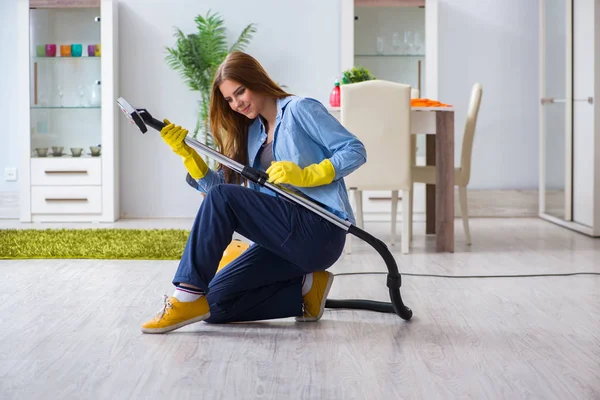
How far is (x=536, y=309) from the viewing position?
9.27 ft

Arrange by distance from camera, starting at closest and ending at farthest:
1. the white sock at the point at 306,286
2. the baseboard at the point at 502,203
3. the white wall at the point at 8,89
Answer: the white sock at the point at 306,286
the white wall at the point at 8,89
the baseboard at the point at 502,203

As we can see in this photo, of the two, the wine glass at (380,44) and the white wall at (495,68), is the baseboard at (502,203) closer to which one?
the white wall at (495,68)

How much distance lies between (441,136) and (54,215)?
2.80 m

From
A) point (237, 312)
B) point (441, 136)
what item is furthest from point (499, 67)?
point (237, 312)

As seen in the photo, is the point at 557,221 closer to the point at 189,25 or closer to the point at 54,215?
the point at 189,25

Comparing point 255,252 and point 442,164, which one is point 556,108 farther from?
point 255,252

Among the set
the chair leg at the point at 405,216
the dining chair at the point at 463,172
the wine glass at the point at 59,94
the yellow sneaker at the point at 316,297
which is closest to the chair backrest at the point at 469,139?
the dining chair at the point at 463,172

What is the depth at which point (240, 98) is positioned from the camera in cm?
246

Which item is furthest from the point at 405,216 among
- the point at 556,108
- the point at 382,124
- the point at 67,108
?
the point at 67,108

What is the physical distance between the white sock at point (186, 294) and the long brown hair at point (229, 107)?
41 centimetres

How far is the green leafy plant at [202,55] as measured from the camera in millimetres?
5605

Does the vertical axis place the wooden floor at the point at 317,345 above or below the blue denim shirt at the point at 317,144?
below

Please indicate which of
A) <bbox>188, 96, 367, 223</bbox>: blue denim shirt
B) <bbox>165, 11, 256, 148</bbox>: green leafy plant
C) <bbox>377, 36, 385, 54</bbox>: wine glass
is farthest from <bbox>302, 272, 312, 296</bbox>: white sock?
<bbox>377, 36, 385, 54</bbox>: wine glass

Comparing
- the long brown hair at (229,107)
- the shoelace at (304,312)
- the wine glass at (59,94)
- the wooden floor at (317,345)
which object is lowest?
the wooden floor at (317,345)
